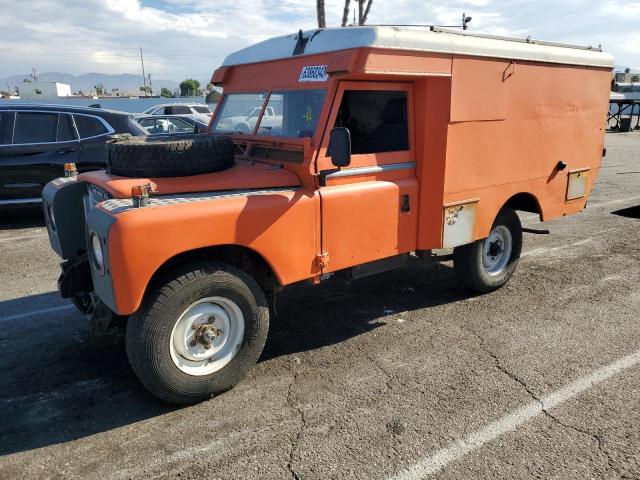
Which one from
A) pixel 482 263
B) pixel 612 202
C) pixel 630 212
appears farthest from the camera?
pixel 612 202

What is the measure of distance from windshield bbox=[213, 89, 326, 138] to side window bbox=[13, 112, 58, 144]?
186 inches

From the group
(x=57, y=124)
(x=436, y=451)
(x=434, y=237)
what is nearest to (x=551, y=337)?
(x=434, y=237)

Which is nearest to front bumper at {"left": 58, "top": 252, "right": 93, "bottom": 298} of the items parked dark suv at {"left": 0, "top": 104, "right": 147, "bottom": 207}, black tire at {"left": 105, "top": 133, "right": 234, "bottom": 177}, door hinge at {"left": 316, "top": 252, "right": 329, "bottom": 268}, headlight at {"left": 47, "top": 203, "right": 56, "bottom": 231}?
headlight at {"left": 47, "top": 203, "right": 56, "bottom": 231}

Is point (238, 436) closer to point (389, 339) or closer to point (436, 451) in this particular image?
point (436, 451)

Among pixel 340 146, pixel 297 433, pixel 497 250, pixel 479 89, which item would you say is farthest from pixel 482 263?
pixel 297 433

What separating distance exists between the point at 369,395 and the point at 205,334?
4.06ft

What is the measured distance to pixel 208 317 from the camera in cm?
358

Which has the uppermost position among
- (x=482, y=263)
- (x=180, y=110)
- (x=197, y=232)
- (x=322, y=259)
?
(x=180, y=110)

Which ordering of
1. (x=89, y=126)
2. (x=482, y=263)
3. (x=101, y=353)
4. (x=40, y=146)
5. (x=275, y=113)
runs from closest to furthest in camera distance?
(x=101, y=353), (x=275, y=113), (x=482, y=263), (x=40, y=146), (x=89, y=126)

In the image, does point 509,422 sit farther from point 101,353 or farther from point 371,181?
point 101,353

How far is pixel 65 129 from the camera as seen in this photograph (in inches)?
333

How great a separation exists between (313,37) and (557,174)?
3258 millimetres

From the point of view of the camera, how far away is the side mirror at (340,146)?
366cm

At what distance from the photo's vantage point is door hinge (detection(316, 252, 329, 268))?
3.95 metres
